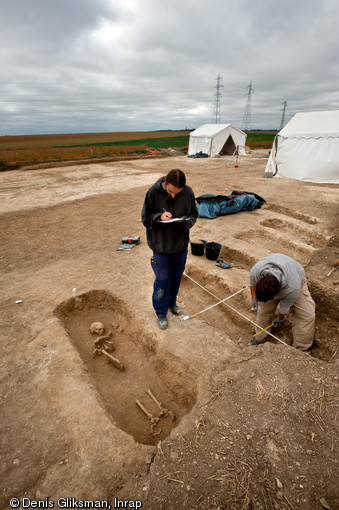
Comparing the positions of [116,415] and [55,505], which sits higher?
[55,505]

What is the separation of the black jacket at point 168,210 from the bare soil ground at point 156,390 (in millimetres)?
1350

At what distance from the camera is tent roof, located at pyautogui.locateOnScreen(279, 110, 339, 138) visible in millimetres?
13492

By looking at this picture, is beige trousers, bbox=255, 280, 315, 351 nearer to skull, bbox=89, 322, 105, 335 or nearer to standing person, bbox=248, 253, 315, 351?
standing person, bbox=248, 253, 315, 351

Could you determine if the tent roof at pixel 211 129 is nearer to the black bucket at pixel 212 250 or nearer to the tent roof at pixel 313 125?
the tent roof at pixel 313 125

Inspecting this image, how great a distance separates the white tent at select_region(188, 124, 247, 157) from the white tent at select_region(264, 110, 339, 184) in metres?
10.7

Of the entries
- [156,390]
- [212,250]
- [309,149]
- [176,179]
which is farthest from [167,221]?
[309,149]

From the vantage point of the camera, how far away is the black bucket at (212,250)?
18.7 feet

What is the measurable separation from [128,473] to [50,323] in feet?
7.81

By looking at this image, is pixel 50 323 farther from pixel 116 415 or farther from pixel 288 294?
pixel 288 294

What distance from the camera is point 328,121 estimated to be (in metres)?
14.1

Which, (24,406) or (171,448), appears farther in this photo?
(24,406)

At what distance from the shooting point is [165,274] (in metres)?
3.38

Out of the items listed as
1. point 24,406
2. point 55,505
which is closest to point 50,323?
point 24,406

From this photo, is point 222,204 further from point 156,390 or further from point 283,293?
point 156,390
